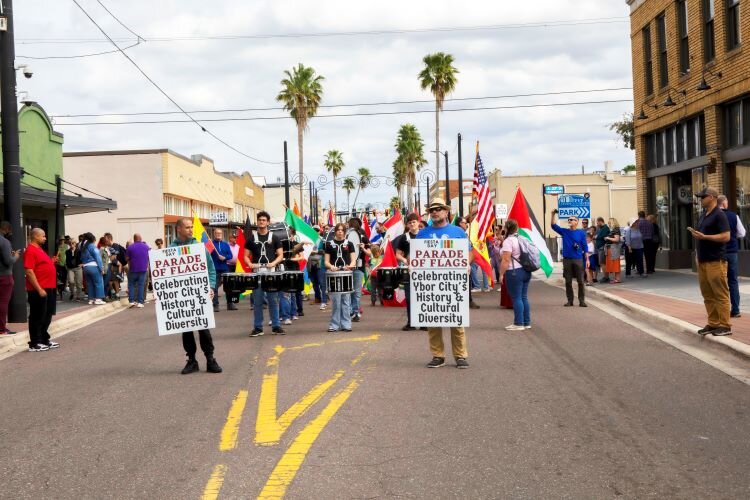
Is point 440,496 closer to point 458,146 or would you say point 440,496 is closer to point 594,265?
point 594,265

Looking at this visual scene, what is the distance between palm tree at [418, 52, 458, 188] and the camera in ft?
176

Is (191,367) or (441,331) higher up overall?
(441,331)

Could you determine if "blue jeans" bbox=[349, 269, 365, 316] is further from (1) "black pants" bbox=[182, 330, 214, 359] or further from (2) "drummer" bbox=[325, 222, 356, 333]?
(1) "black pants" bbox=[182, 330, 214, 359]

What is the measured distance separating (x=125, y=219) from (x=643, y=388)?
4507 centimetres

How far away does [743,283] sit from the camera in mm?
19328

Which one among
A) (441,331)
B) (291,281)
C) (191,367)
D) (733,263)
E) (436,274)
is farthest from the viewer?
(291,281)

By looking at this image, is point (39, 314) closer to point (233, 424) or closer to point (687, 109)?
point (233, 424)

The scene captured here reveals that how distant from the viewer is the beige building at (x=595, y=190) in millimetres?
64125

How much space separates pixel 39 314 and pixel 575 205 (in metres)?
17.1

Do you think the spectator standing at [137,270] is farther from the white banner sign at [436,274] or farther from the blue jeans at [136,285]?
the white banner sign at [436,274]

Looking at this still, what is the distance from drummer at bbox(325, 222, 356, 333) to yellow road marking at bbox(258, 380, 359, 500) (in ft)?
18.4

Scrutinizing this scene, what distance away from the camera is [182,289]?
10000mm

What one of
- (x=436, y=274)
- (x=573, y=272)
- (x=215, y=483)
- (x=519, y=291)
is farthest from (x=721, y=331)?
(x=215, y=483)

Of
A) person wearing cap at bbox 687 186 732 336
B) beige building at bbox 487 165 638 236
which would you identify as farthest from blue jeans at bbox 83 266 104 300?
beige building at bbox 487 165 638 236
